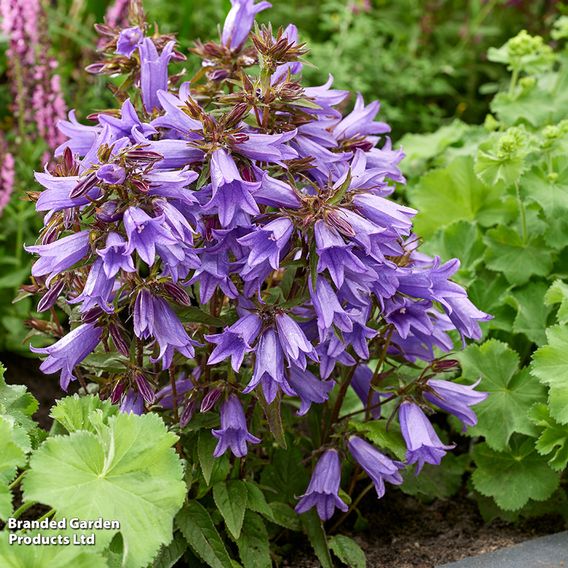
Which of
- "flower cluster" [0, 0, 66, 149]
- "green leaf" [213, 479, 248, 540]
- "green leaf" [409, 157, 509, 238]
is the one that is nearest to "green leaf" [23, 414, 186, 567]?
"green leaf" [213, 479, 248, 540]

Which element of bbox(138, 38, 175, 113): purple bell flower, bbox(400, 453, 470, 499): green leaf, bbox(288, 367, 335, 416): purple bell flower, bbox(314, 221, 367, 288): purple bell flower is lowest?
bbox(400, 453, 470, 499): green leaf

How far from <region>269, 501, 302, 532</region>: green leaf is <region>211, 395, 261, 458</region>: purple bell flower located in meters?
0.27

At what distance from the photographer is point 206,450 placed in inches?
74.4

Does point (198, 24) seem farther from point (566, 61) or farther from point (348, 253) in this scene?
point (348, 253)

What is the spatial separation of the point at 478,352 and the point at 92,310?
102 centimetres

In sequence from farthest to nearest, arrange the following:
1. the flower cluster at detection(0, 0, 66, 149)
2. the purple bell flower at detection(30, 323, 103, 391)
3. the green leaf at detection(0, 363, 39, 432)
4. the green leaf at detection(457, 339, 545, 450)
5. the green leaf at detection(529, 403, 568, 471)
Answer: the flower cluster at detection(0, 0, 66, 149), the green leaf at detection(457, 339, 545, 450), the green leaf at detection(529, 403, 568, 471), the green leaf at detection(0, 363, 39, 432), the purple bell flower at detection(30, 323, 103, 391)

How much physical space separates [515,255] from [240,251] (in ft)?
3.37

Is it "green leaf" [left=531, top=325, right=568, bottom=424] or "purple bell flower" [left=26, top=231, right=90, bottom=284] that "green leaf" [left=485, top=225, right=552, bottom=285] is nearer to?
"green leaf" [left=531, top=325, right=568, bottom=424]

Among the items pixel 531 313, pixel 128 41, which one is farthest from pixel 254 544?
pixel 128 41

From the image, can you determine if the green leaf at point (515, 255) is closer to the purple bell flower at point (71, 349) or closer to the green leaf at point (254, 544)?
the green leaf at point (254, 544)

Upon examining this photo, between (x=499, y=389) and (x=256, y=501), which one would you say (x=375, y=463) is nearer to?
(x=256, y=501)

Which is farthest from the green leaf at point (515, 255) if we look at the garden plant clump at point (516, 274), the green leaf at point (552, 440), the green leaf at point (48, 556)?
the green leaf at point (48, 556)

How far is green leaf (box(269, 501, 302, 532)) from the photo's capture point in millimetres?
2051

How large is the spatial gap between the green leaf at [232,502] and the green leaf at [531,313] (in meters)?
0.89
